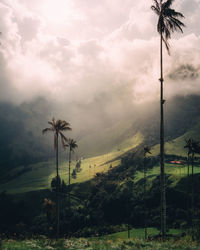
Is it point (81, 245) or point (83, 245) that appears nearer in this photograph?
point (81, 245)

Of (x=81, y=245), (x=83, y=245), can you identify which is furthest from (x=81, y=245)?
(x=83, y=245)

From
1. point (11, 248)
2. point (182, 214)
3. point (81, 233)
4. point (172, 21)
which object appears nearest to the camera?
point (11, 248)

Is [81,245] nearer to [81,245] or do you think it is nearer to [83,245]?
[81,245]

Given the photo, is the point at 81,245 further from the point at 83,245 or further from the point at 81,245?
the point at 83,245

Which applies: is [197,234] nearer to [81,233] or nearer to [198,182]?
[81,233]

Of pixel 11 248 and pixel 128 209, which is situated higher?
pixel 11 248

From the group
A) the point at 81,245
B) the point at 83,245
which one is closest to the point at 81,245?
the point at 81,245

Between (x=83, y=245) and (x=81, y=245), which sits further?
(x=83, y=245)

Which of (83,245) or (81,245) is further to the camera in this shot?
(83,245)

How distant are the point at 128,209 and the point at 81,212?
41.3 metres

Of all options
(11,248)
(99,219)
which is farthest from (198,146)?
(99,219)

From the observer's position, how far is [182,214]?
159125 mm

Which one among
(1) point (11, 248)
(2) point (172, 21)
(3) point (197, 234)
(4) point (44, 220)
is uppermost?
(2) point (172, 21)

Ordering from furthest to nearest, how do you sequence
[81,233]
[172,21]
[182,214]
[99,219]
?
[99,219]
[182,214]
[81,233]
[172,21]
